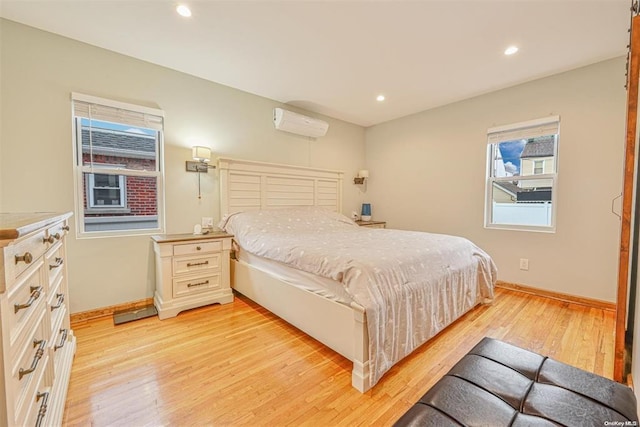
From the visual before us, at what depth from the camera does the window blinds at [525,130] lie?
9.68 ft

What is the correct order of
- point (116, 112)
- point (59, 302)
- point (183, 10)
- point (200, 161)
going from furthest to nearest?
point (200, 161)
point (116, 112)
point (183, 10)
point (59, 302)

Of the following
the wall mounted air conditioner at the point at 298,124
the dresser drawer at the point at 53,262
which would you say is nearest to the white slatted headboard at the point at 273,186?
the wall mounted air conditioner at the point at 298,124

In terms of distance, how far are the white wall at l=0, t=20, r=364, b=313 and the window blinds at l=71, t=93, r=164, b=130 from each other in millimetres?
78

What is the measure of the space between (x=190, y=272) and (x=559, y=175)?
13.6 feet

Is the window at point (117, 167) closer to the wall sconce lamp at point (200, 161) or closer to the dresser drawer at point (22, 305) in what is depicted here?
the wall sconce lamp at point (200, 161)

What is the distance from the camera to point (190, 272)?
8.64ft

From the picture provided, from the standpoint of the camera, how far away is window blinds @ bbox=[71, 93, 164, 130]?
7.84 feet

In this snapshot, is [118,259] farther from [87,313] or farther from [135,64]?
[135,64]

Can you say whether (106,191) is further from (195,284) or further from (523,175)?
(523,175)

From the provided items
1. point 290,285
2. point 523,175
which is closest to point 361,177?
point 523,175

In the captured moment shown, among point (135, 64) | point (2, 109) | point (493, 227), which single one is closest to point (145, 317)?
point (2, 109)

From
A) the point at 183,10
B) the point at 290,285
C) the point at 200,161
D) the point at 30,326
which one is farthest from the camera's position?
the point at 200,161

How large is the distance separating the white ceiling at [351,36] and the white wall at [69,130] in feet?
0.54

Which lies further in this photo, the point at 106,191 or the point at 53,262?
the point at 106,191
